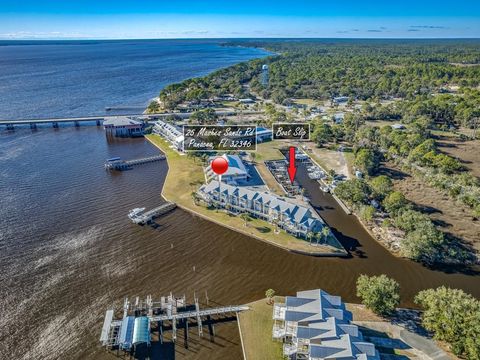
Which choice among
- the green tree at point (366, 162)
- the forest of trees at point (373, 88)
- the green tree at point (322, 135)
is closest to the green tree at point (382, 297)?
the green tree at point (366, 162)

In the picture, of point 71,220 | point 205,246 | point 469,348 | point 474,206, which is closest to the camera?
point 469,348

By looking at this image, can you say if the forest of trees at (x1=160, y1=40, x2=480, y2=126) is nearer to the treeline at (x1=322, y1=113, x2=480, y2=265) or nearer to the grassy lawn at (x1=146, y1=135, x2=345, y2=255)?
the treeline at (x1=322, y1=113, x2=480, y2=265)

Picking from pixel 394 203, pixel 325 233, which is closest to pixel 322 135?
pixel 394 203

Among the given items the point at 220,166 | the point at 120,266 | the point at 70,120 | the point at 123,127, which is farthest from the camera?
the point at 70,120

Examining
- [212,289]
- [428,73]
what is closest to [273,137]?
[212,289]

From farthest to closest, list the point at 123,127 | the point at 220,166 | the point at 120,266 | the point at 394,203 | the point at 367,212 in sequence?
the point at 123,127
the point at 220,166
the point at 394,203
the point at 367,212
the point at 120,266

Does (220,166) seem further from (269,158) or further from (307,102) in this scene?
(307,102)

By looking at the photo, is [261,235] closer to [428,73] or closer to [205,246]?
[205,246]
